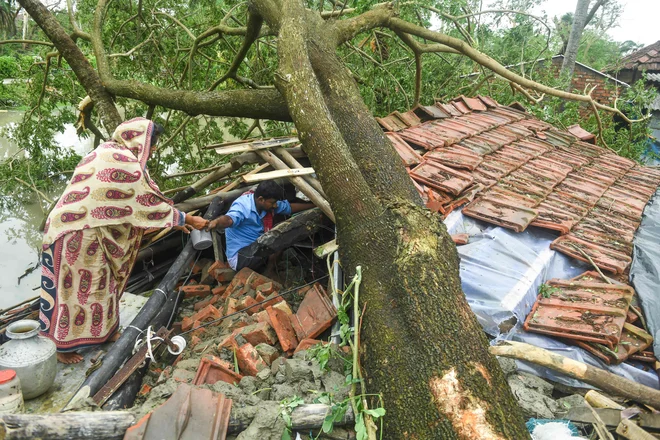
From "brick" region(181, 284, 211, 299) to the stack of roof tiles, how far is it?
2.16 m

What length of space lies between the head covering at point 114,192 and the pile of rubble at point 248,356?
2.91 ft

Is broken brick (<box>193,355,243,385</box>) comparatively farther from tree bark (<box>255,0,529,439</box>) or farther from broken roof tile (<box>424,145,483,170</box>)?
broken roof tile (<box>424,145,483,170</box>)

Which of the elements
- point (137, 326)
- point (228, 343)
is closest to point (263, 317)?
point (228, 343)

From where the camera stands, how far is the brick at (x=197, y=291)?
169 inches

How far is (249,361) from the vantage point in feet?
9.06

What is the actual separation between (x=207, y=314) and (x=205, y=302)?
443 mm

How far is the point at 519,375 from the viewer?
8.24ft

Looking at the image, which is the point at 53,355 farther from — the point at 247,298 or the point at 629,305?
the point at 629,305

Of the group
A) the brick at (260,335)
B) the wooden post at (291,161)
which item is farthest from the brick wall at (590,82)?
the brick at (260,335)

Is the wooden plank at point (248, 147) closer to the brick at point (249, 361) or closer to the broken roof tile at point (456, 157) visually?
the broken roof tile at point (456, 157)

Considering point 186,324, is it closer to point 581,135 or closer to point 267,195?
point 267,195

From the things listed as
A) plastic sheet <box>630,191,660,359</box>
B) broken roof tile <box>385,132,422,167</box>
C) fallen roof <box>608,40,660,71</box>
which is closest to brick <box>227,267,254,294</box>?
broken roof tile <box>385,132,422,167</box>

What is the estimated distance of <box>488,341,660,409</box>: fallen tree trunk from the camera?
7.91 ft

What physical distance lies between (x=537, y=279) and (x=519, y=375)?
97 cm
